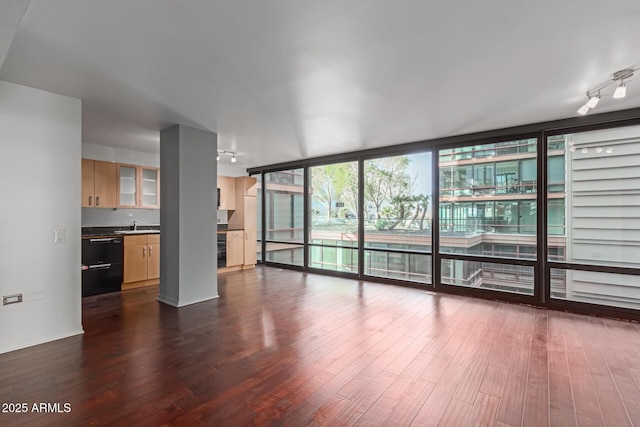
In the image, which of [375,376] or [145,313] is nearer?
[375,376]

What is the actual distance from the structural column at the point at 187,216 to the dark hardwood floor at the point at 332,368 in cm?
39

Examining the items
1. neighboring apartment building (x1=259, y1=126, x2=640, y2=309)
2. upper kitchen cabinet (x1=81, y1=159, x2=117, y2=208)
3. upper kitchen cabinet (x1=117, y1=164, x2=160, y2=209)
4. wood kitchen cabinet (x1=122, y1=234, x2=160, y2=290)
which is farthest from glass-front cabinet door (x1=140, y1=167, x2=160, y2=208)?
neighboring apartment building (x1=259, y1=126, x2=640, y2=309)

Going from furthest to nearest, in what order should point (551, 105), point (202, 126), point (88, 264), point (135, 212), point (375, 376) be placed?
point (135, 212) < point (88, 264) < point (202, 126) < point (551, 105) < point (375, 376)

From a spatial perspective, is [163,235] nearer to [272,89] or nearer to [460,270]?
[272,89]

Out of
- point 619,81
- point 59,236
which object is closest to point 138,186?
point 59,236

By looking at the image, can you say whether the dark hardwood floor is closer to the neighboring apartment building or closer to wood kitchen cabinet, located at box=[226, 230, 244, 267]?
the neighboring apartment building

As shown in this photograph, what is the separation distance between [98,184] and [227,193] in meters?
2.51

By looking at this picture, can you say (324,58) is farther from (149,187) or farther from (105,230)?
(105,230)

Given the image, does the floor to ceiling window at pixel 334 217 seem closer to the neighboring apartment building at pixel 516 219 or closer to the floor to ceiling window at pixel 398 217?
the neighboring apartment building at pixel 516 219

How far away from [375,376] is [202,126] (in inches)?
148

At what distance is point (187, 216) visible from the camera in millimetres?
4254

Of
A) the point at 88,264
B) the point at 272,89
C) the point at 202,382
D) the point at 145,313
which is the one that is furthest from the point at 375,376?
the point at 88,264

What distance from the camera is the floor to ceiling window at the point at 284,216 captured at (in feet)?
23.1

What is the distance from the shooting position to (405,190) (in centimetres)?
554
